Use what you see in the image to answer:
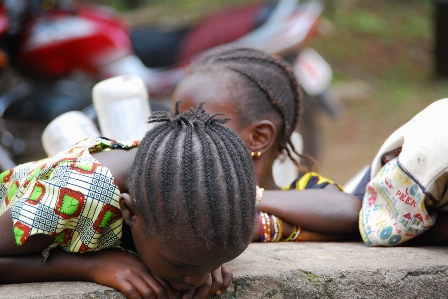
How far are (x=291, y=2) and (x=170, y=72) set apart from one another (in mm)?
1221

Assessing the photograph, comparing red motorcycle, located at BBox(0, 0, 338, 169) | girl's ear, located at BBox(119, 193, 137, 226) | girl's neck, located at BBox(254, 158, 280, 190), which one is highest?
girl's ear, located at BBox(119, 193, 137, 226)

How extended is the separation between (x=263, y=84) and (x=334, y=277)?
913mm

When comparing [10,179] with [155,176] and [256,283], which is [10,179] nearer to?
[155,176]

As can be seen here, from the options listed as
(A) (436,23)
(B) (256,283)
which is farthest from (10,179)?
(A) (436,23)

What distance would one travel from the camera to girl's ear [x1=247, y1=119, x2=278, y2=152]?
2.41 meters

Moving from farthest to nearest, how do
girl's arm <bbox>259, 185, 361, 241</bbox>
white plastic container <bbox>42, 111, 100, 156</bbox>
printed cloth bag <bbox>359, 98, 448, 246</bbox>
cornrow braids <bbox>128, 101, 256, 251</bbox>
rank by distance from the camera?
1. white plastic container <bbox>42, 111, 100, 156</bbox>
2. girl's arm <bbox>259, 185, 361, 241</bbox>
3. printed cloth bag <bbox>359, 98, 448, 246</bbox>
4. cornrow braids <bbox>128, 101, 256, 251</bbox>

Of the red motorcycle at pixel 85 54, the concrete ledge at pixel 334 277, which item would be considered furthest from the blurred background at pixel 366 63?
the concrete ledge at pixel 334 277

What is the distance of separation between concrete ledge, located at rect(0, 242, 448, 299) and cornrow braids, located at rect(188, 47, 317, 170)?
2.22 ft

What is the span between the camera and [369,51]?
379 inches

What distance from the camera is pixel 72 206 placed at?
1.65 meters

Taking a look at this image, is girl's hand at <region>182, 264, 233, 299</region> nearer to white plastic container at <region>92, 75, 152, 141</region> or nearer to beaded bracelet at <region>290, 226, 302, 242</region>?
beaded bracelet at <region>290, 226, 302, 242</region>

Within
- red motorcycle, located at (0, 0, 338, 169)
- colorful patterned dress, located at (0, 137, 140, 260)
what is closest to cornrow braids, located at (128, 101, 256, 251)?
colorful patterned dress, located at (0, 137, 140, 260)

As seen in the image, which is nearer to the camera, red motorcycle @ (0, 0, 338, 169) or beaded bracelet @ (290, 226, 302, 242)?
beaded bracelet @ (290, 226, 302, 242)

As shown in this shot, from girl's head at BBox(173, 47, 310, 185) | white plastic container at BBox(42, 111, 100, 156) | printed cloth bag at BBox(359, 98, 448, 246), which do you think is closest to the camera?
printed cloth bag at BBox(359, 98, 448, 246)
